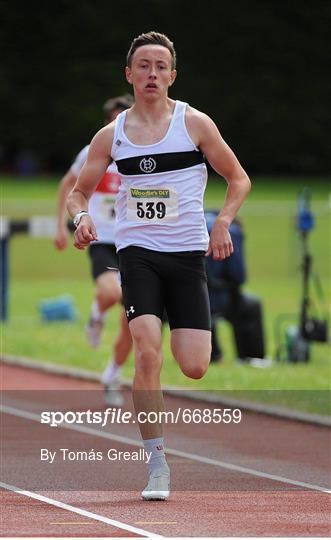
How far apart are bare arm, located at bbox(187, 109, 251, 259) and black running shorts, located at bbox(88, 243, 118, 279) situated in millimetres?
3887

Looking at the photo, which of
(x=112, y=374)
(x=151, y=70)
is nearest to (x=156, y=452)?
(x=151, y=70)

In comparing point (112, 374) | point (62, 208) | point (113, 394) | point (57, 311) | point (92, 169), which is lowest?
point (113, 394)

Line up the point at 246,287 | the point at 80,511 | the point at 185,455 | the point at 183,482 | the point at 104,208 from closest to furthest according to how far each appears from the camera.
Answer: the point at 80,511, the point at 183,482, the point at 185,455, the point at 104,208, the point at 246,287

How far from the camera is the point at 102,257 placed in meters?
11.2

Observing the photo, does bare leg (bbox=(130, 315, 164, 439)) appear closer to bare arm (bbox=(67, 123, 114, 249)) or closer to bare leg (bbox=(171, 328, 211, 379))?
bare leg (bbox=(171, 328, 211, 379))

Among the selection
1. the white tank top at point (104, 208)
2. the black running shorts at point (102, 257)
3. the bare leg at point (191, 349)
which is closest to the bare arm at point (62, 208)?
the white tank top at point (104, 208)

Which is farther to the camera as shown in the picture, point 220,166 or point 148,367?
point 220,166

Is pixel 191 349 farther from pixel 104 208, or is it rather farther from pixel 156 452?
pixel 104 208

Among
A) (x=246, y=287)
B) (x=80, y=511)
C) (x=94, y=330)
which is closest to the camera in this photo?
(x=80, y=511)

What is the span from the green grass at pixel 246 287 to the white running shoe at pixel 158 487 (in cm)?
395

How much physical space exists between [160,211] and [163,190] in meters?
0.10

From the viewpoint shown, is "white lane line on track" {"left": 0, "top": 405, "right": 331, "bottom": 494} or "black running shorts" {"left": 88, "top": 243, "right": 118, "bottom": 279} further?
"black running shorts" {"left": 88, "top": 243, "right": 118, "bottom": 279}

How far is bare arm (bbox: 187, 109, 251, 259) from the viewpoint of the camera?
23.6 feet

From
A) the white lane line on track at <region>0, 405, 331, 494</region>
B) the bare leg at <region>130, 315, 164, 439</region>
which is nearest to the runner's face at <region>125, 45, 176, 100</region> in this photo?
the bare leg at <region>130, 315, 164, 439</region>
